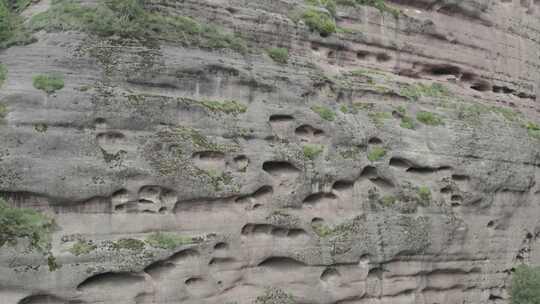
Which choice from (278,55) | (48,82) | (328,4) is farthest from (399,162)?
(48,82)

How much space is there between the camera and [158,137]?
1134 centimetres

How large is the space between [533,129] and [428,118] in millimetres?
5249

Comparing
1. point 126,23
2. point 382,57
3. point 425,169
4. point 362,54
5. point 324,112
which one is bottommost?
point 425,169

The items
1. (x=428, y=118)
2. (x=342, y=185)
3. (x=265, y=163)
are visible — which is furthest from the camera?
(x=428, y=118)

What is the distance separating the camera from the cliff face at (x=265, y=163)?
10.5m

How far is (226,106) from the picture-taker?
489 inches

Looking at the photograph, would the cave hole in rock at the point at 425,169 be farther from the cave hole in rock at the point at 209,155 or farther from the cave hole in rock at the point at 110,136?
the cave hole in rock at the point at 110,136

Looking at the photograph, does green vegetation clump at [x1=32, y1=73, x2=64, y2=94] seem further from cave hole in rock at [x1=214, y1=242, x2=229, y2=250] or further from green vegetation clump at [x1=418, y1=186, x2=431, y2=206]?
green vegetation clump at [x1=418, y1=186, x2=431, y2=206]

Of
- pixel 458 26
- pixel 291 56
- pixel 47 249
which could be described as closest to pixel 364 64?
pixel 291 56

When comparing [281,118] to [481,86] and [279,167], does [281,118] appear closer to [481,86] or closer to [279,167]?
[279,167]

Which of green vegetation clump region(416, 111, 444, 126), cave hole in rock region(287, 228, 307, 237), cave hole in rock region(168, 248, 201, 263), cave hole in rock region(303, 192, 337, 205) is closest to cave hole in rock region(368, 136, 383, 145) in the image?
green vegetation clump region(416, 111, 444, 126)

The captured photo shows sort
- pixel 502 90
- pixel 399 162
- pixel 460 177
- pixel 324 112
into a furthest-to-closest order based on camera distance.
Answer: pixel 502 90
pixel 460 177
pixel 399 162
pixel 324 112

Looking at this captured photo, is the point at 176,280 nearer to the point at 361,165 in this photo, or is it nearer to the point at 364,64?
the point at 361,165

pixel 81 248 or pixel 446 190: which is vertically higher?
pixel 446 190
